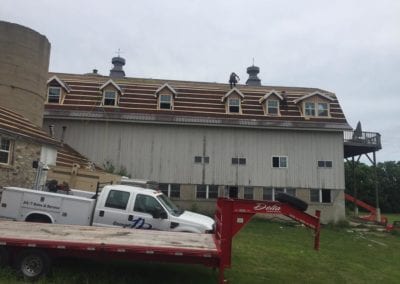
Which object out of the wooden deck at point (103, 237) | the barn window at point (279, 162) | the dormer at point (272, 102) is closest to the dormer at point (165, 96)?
the dormer at point (272, 102)

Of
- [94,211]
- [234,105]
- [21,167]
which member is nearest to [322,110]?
[234,105]

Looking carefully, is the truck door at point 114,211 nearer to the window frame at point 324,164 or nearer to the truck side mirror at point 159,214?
the truck side mirror at point 159,214

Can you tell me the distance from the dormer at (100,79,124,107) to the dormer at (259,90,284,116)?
34.5 ft

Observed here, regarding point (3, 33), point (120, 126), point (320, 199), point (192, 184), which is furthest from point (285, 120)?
point (3, 33)

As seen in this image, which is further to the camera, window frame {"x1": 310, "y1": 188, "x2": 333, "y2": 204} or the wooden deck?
window frame {"x1": 310, "y1": 188, "x2": 333, "y2": 204}

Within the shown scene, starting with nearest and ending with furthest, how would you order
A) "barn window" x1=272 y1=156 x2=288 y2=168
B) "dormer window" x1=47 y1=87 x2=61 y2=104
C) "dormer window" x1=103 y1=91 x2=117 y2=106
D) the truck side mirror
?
the truck side mirror
"barn window" x1=272 y1=156 x2=288 y2=168
"dormer window" x1=47 y1=87 x2=61 y2=104
"dormer window" x1=103 y1=91 x2=117 y2=106

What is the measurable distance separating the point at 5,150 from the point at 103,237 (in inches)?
376

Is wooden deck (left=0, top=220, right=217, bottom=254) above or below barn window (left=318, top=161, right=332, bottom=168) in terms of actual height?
below

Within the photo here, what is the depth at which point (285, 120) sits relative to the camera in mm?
30141

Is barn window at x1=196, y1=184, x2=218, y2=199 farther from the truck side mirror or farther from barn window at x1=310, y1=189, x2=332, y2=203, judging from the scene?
the truck side mirror

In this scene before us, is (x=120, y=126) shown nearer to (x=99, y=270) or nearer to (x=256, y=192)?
(x=256, y=192)

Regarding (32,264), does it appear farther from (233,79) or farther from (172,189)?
(233,79)

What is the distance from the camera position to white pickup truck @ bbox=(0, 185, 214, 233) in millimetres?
11891

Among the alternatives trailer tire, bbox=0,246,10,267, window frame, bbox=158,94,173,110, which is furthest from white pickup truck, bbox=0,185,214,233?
window frame, bbox=158,94,173,110
